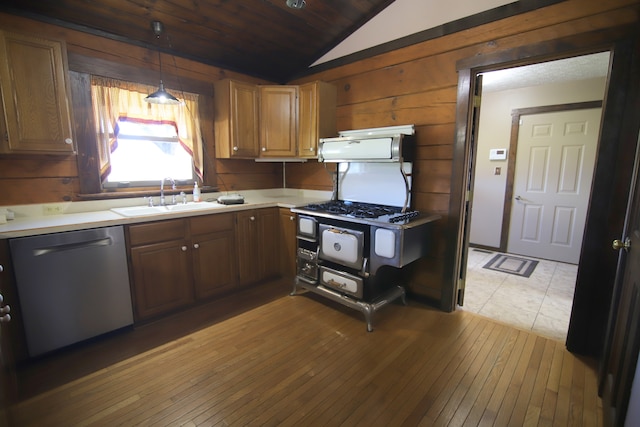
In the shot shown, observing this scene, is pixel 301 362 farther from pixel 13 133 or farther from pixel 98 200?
pixel 13 133

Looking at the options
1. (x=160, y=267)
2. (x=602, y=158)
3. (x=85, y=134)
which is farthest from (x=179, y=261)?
(x=602, y=158)

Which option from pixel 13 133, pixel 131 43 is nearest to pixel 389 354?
pixel 13 133

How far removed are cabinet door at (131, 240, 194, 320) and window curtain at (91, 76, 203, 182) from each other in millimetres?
856

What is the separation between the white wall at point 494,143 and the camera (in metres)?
3.96

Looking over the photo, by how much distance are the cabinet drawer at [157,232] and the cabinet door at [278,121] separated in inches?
48.9

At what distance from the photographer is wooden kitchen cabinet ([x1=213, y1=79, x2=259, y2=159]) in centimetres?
302

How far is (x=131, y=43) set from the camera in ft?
8.46

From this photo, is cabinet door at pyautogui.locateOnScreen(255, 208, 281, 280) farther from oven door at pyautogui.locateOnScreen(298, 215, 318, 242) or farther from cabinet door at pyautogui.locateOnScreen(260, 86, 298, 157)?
cabinet door at pyautogui.locateOnScreen(260, 86, 298, 157)

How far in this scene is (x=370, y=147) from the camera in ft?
8.23

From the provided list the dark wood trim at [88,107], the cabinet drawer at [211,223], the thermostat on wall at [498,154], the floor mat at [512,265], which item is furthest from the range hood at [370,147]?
the thermostat on wall at [498,154]

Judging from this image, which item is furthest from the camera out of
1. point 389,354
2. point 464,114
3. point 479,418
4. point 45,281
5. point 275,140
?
point 275,140

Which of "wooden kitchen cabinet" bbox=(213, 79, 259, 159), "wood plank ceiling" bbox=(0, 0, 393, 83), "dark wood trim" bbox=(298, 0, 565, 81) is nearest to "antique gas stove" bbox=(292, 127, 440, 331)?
"dark wood trim" bbox=(298, 0, 565, 81)

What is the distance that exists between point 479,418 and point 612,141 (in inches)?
68.9

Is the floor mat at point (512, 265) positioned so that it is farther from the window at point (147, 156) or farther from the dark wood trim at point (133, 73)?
the dark wood trim at point (133, 73)
